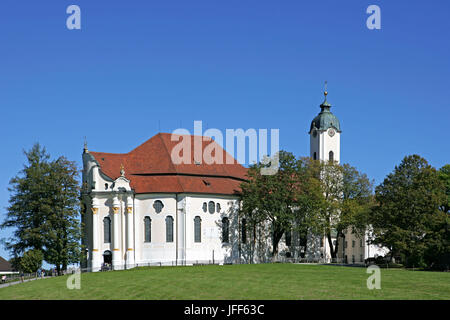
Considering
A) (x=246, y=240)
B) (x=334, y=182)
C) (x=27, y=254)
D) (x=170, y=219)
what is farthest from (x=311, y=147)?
(x=27, y=254)

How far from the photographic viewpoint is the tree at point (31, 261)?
58000mm

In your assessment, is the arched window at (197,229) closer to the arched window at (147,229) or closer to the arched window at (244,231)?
the arched window at (147,229)

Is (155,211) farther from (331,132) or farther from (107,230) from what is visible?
(331,132)

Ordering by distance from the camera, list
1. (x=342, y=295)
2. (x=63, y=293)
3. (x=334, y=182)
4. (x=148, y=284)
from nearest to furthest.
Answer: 1. (x=342, y=295)
2. (x=63, y=293)
3. (x=148, y=284)
4. (x=334, y=182)

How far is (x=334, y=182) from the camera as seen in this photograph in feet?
258

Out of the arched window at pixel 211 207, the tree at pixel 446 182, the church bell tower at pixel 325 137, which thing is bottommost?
the arched window at pixel 211 207

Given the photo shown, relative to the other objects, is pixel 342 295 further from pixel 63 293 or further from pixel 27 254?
pixel 27 254

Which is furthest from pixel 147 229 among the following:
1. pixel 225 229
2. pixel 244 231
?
pixel 244 231

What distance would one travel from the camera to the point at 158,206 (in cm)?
7162

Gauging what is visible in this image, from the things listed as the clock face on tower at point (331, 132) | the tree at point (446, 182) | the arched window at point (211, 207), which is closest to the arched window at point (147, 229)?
the arched window at point (211, 207)

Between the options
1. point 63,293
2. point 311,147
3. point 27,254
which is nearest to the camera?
point 63,293

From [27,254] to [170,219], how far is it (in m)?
18.7

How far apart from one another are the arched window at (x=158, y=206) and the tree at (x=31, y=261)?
1673 cm
